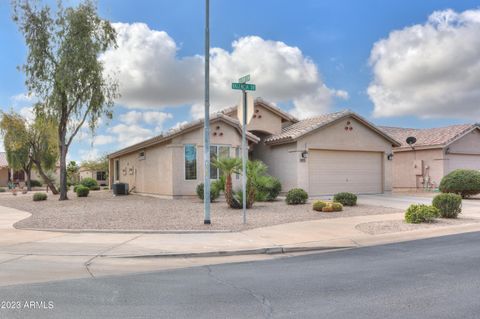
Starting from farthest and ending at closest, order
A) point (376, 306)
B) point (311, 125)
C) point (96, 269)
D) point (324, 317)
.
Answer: point (311, 125) → point (96, 269) → point (376, 306) → point (324, 317)

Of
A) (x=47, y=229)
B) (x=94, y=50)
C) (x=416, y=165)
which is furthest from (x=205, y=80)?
(x=416, y=165)

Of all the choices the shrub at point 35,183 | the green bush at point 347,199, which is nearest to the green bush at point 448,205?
the green bush at point 347,199

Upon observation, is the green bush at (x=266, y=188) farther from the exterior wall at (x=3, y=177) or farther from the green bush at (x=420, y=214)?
the exterior wall at (x=3, y=177)

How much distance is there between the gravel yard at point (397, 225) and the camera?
11391 mm

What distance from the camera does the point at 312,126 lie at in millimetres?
22453

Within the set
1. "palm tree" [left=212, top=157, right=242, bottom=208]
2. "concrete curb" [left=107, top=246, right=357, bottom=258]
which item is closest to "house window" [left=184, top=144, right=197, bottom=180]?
"palm tree" [left=212, top=157, right=242, bottom=208]

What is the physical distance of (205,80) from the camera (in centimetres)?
1234

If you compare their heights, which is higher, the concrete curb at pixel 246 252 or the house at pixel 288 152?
the house at pixel 288 152

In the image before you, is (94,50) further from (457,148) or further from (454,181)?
(457,148)

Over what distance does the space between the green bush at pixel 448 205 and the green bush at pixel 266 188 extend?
669 cm

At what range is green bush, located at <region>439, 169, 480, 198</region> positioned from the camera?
2042cm

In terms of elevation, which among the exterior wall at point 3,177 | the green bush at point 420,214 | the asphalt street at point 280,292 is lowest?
the asphalt street at point 280,292

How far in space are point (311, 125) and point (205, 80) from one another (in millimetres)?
11739

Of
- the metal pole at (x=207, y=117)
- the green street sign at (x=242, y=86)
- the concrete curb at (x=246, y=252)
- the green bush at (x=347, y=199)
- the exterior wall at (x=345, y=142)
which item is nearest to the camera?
the concrete curb at (x=246, y=252)
